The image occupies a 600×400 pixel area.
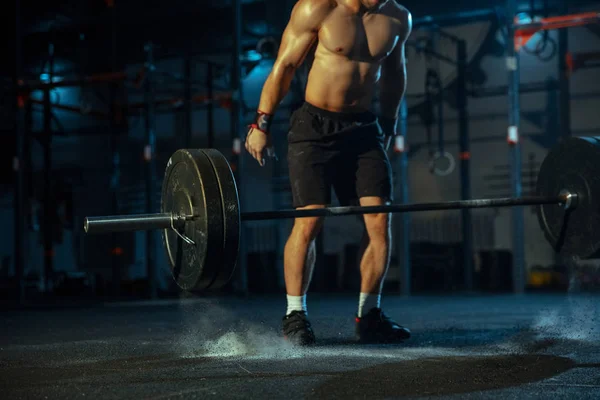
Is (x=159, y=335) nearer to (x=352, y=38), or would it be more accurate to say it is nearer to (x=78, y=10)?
(x=352, y=38)

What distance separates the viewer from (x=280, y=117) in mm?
7934

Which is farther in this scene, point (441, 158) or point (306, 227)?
point (441, 158)

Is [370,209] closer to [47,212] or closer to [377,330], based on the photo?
[377,330]

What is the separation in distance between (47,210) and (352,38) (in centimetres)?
596

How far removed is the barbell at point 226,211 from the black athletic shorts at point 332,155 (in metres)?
0.42

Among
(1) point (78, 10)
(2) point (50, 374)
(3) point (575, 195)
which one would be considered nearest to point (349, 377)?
(2) point (50, 374)

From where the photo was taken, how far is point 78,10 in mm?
7344

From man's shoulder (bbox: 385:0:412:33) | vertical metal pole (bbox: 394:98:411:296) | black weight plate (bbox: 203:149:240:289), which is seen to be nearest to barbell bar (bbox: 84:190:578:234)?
black weight plate (bbox: 203:149:240:289)

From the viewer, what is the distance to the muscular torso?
257cm

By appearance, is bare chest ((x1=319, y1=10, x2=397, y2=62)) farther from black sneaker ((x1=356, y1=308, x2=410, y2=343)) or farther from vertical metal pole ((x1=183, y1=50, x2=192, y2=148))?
vertical metal pole ((x1=183, y1=50, x2=192, y2=148))

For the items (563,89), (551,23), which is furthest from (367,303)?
(563,89)

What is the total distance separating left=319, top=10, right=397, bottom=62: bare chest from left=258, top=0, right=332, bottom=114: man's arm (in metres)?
0.04

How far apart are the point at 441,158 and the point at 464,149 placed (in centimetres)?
23

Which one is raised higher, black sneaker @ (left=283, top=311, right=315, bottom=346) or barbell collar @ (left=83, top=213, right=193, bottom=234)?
barbell collar @ (left=83, top=213, right=193, bottom=234)
